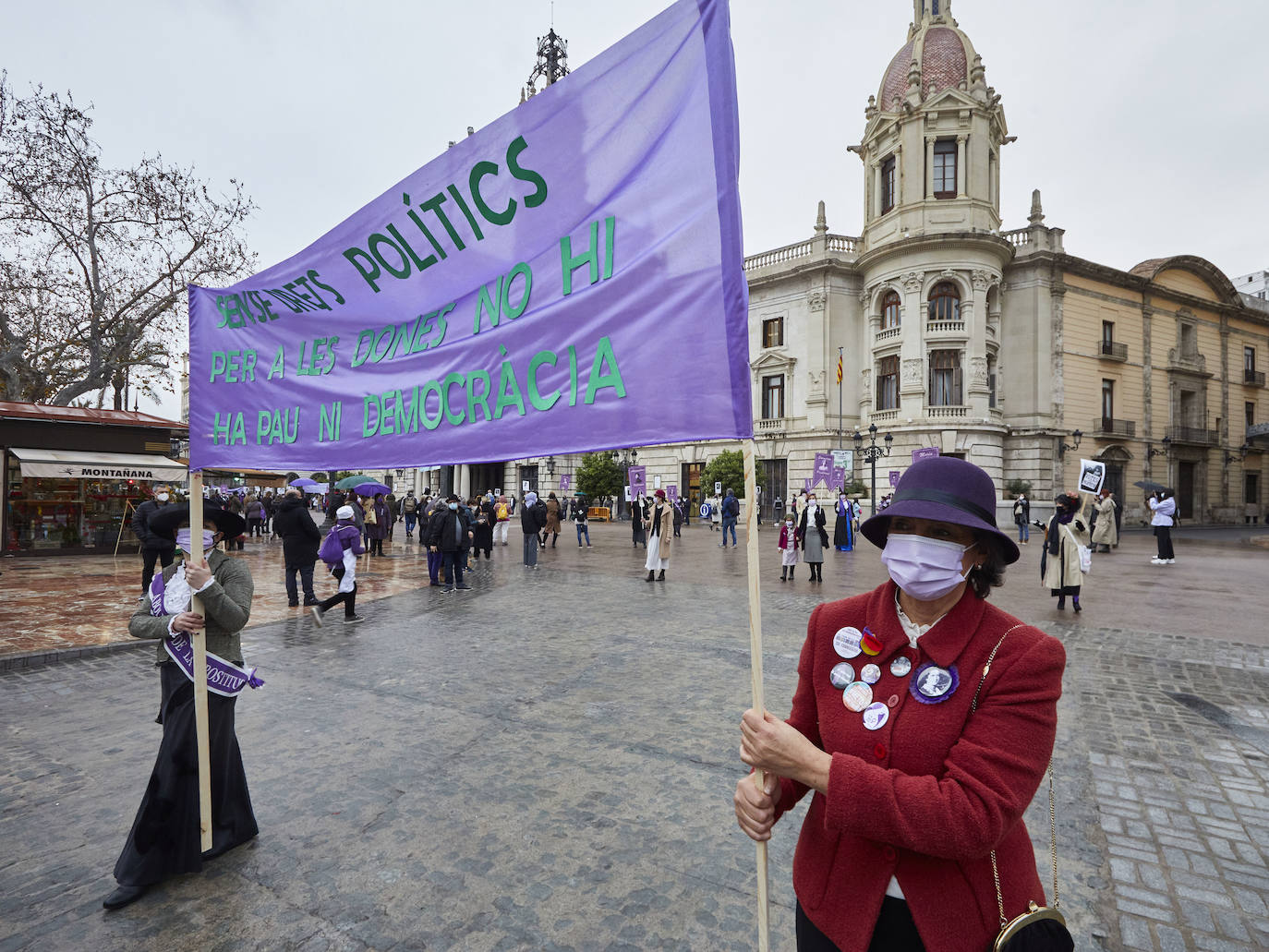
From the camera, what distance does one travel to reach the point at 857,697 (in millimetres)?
1588

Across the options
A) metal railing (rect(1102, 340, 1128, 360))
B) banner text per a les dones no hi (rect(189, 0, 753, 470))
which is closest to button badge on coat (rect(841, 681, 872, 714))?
banner text per a les dones no hi (rect(189, 0, 753, 470))

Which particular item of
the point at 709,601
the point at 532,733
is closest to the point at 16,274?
the point at 709,601

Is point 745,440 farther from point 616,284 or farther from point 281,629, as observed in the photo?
point 281,629

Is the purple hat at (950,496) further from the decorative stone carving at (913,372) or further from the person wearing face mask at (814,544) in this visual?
the decorative stone carving at (913,372)

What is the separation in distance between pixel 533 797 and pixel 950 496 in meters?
3.34

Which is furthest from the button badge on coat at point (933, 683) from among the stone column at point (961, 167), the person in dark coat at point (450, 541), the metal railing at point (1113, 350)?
the metal railing at point (1113, 350)

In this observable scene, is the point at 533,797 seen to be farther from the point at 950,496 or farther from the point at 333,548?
the point at 333,548

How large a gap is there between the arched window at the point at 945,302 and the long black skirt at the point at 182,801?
3492 cm

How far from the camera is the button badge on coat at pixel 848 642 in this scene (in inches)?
64.7

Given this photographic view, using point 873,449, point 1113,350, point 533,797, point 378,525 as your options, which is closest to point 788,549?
point 533,797

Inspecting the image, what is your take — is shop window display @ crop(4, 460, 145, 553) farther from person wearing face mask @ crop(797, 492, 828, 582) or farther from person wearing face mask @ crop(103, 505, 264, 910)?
person wearing face mask @ crop(103, 505, 264, 910)

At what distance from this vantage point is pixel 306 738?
5.00 m

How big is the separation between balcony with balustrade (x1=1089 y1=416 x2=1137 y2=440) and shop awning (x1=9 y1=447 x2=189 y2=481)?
A: 41.2 m

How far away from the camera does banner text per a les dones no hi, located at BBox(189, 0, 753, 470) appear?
2145 mm
